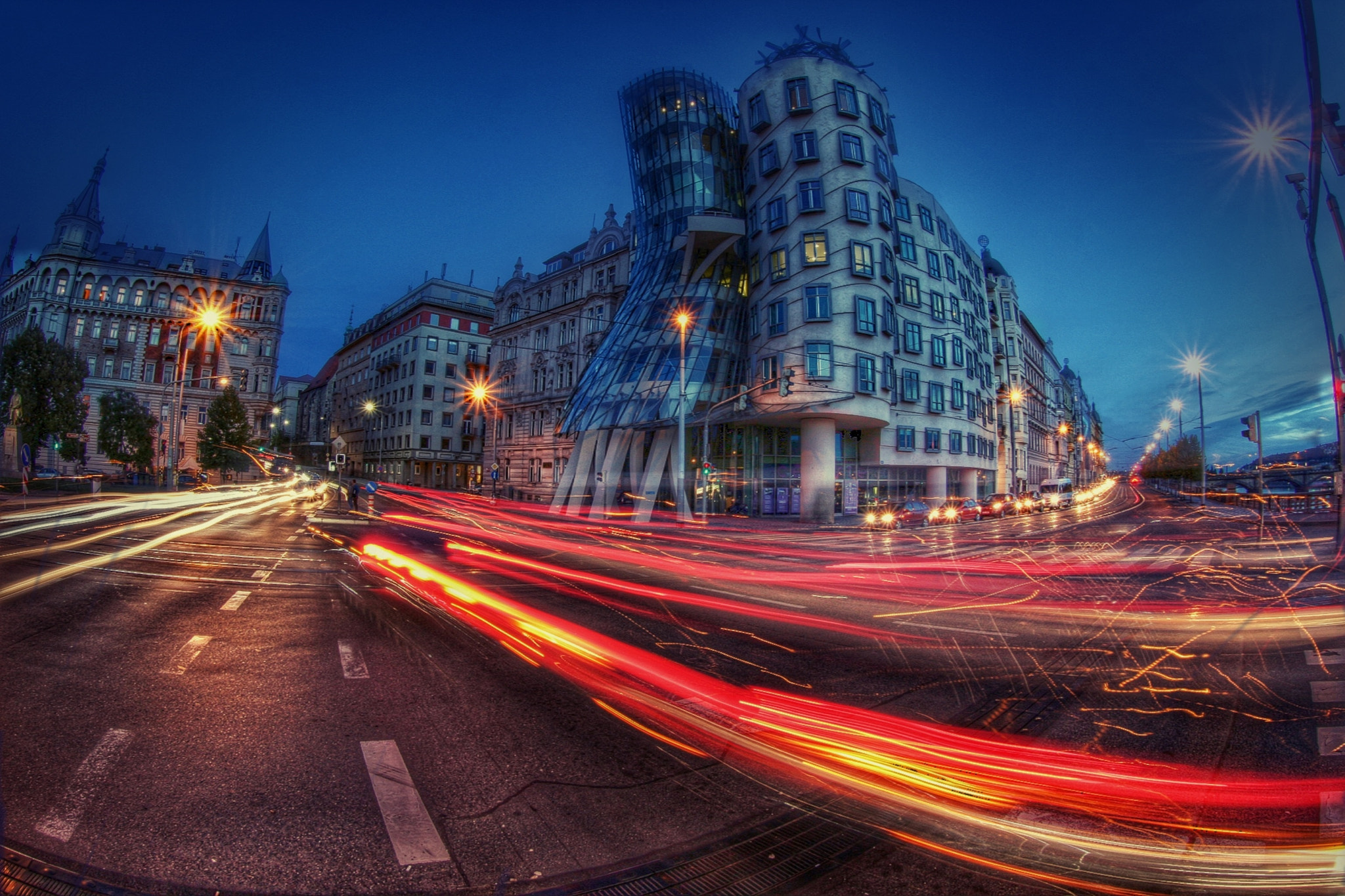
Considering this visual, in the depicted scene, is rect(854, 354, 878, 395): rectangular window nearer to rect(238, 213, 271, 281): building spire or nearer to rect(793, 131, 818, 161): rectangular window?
rect(793, 131, 818, 161): rectangular window

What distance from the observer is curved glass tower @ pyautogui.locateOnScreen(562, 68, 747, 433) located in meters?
35.5

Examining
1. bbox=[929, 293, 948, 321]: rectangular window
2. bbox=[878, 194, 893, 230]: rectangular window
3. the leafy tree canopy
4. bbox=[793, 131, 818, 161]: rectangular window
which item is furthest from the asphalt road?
the leafy tree canopy

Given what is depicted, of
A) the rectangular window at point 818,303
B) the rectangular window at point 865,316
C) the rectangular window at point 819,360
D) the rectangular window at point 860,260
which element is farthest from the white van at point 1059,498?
the rectangular window at point 818,303

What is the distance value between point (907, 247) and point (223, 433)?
6514 cm

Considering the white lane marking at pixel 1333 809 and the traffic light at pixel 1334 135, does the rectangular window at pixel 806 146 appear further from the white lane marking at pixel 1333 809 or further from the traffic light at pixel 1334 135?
the white lane marking at pixel 1333 809

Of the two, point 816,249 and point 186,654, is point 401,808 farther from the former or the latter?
point 816,249

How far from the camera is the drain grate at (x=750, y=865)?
266 cm

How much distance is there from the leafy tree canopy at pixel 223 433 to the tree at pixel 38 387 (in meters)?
15.3

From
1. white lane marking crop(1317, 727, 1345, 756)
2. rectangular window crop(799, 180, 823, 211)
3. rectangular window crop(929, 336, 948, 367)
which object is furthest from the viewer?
rectangular window crop(929, 336, 948, 367)

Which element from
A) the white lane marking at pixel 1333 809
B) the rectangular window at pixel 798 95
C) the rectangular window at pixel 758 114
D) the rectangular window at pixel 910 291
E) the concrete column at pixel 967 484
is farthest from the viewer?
the concrete column at pixel 967 484

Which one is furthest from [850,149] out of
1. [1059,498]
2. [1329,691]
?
[1059,498]

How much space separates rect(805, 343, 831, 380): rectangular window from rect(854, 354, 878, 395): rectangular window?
6.27ft

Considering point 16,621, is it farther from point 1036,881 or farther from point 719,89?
point 719,89

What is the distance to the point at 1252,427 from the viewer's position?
19.2 metres
